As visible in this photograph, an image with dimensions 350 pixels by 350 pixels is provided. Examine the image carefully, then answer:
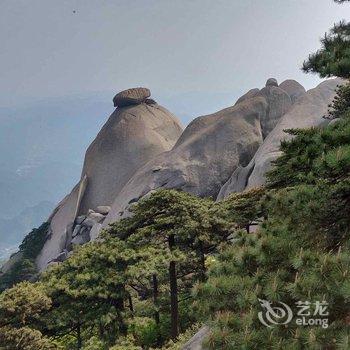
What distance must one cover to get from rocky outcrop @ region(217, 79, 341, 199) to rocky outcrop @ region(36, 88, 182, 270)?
19.1 m

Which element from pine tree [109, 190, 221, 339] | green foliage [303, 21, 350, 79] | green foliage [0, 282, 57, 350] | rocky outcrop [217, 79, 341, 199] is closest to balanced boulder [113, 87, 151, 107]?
rocky outcrop [217, 79, 341, 199]

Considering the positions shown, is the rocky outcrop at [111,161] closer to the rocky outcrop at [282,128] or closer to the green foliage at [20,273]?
the green foliage at [20,273]

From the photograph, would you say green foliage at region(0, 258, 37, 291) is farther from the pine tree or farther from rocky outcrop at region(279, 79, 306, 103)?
the pine tree

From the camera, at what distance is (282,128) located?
3666 cm

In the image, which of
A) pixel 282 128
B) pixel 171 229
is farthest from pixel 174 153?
pixel 171 229

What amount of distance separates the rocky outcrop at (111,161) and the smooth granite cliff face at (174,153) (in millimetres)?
138

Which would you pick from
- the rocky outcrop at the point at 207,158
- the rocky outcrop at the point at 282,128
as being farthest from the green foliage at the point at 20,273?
the rocky outcrop at the point at 282,128

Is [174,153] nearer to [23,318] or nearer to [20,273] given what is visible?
[20,273]

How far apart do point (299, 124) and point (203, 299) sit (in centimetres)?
3314

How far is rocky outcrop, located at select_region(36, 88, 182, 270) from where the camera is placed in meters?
51.2

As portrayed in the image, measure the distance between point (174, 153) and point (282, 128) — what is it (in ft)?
41.3

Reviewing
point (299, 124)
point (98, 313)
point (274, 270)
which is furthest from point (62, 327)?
point (299, 124)

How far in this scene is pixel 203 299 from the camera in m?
6.50

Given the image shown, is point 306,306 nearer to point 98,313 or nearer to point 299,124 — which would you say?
point 98,313
